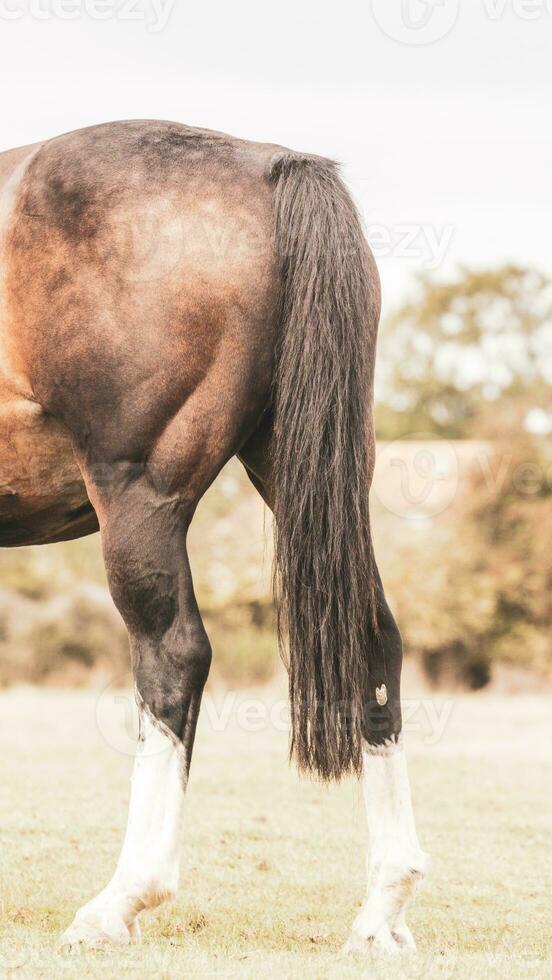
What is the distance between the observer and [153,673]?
145 inches

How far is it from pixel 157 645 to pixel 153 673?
0.31ft

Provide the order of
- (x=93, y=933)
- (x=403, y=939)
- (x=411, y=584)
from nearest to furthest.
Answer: (x=93, y=933) < (x=403, y=939) < (x=411, y=584)

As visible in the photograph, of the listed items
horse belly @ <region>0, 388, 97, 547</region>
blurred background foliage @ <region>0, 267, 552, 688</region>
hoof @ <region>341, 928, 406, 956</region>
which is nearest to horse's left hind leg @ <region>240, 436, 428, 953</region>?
hoof @ <region>341, 928, 406, 956</region>

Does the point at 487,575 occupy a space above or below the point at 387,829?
below

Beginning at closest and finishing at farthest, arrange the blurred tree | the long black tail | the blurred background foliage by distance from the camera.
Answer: the long black tail < the blurred background foliage < the blurred tree

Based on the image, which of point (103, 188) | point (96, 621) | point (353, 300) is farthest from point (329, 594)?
point (96, 621)

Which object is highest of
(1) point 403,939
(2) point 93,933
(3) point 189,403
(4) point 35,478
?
(3) point 189,403

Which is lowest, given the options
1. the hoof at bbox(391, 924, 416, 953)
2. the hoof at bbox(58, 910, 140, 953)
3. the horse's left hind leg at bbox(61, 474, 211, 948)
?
the hoof at bbox(391, 924, 416, 953)

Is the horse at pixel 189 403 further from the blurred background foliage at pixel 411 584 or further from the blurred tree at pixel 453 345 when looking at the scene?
the blurred tree at pixel 453 345

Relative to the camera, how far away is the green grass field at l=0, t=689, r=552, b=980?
3.51 m

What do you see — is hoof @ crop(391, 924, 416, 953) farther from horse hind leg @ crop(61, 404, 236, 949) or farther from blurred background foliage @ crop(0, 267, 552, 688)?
blurred background foliage @ crop(0, 267, 552, 688)

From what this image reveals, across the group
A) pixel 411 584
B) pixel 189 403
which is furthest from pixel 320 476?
pixel 411 584

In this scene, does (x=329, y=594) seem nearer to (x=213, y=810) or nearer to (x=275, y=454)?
(x=275, y=454)

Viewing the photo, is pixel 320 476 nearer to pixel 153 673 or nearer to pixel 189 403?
pixel 189 403
